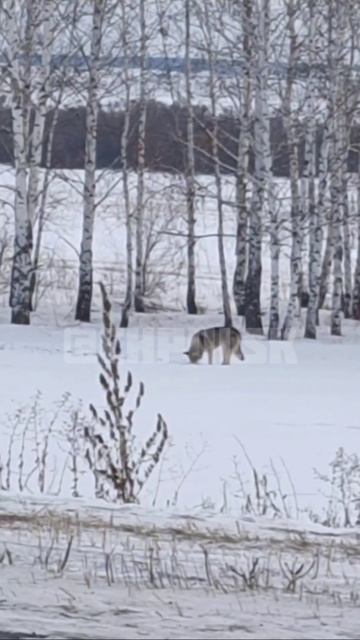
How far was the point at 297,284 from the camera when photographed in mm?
25344

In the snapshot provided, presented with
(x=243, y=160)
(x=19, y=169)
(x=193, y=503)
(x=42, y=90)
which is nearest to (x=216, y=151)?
(x=243, y=160)

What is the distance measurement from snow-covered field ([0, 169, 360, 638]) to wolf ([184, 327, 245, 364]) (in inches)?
12.3

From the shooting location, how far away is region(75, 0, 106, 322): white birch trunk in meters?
26.3

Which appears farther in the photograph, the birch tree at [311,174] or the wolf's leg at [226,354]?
the birch tree at [311,174]

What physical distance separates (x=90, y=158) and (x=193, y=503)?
60.1 ft

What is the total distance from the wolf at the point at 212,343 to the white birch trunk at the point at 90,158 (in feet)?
21.4

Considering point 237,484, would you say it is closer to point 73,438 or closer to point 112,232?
point 73,438

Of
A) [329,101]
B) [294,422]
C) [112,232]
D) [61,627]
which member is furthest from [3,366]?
[112,232]

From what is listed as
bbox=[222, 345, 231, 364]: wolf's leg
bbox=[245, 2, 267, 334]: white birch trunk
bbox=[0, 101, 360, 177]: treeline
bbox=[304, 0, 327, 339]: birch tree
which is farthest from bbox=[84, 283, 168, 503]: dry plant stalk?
bbox=[0, 101, 360, 177]: treeline

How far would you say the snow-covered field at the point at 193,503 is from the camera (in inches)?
208

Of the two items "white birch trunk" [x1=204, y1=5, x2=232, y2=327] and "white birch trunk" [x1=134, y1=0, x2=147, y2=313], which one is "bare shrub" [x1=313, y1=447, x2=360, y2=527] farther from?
"white birch trunk" [x1=134, y1=0, x2=147, y2=313]

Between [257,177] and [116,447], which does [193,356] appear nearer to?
[257,177]

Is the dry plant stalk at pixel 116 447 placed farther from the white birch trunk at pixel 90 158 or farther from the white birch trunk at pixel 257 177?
the white birch trunk at pixel 90 158

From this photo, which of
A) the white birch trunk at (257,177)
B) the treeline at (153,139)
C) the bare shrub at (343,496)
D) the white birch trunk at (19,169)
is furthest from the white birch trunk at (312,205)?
the bare shrub at (343,496)
